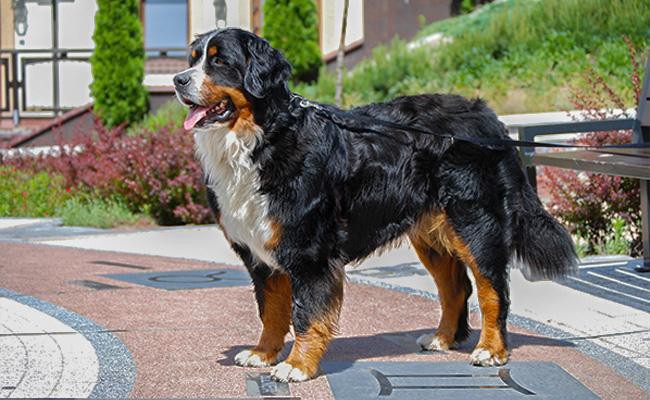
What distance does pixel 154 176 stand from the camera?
12758 millimetres

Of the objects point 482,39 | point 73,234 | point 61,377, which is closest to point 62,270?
point 73,234

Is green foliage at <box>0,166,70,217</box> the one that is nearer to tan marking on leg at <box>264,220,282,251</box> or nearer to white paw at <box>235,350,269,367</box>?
white paw at <box>235,350,269,367</box>

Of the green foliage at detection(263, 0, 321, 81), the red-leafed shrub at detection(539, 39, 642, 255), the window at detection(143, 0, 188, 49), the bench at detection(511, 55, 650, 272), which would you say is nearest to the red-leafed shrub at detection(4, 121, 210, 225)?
the red-leafed shrub at detection(539, 39, 642, 255)

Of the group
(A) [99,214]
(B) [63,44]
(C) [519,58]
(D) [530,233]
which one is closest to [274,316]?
(D) [530,233]

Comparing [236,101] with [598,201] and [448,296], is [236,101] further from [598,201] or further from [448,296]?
[598,201]

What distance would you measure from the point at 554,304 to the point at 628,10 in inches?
457

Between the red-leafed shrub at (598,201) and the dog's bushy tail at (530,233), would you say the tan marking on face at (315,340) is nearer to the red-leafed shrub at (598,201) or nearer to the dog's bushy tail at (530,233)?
the dog's bushy tail at (530,233)

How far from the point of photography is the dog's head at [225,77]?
5.02 m

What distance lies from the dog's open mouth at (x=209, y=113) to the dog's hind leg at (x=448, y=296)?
5.03 ft

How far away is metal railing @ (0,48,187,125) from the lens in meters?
23.7

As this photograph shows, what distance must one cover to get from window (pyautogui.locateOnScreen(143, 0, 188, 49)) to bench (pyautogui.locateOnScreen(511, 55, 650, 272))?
17263 mm

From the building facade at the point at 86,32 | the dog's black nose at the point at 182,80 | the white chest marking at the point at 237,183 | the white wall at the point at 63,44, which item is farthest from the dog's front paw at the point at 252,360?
the white wall at the point at 63,44

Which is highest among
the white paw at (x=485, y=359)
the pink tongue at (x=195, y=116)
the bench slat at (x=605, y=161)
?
the pink tongue at (x=195, y=116)

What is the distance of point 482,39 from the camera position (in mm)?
18625
